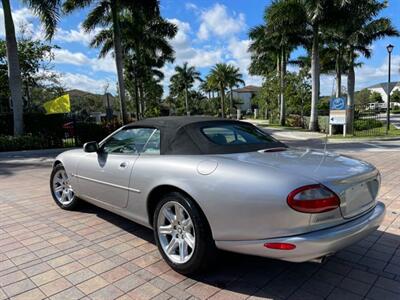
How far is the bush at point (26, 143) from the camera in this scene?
13344mm

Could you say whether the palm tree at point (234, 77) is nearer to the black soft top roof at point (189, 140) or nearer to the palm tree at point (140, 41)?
the palm tree at point (140, 41)

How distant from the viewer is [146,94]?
36562 millimetres

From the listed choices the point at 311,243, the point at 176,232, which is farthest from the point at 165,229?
the point at 311,243

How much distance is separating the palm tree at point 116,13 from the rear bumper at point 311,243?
16396 mm

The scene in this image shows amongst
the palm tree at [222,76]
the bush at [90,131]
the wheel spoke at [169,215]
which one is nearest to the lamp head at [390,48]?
the bush at [90,131]

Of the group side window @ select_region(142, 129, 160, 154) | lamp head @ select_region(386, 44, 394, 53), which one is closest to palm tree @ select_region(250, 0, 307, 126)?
lamp head @ select_region(386, 44, 394, 53)

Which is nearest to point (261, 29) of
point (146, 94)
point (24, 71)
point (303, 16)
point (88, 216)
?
point (303, 16)

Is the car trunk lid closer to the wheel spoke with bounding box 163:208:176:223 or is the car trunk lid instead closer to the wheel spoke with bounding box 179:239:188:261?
the wheel spoke with bounding box 163:208:176:223

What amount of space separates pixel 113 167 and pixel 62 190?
1887mm

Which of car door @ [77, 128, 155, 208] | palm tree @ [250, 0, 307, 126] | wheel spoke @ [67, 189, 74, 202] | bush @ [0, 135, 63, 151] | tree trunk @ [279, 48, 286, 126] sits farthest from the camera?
tree trunk @ [279, 48, 286, 126]

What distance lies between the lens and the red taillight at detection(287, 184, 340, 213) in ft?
8.16

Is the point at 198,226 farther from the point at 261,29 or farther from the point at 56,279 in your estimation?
the point at 261,29

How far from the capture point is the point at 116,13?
18.5 meters

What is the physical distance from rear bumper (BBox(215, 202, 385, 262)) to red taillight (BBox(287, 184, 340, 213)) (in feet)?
0.62
